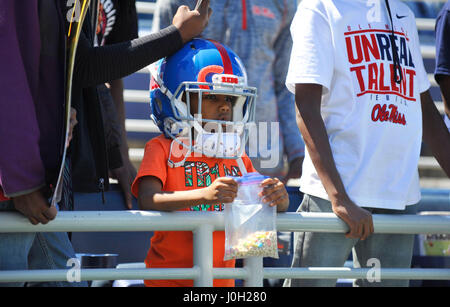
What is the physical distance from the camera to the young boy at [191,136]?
8.02 feet

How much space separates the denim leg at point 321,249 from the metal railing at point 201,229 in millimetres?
137

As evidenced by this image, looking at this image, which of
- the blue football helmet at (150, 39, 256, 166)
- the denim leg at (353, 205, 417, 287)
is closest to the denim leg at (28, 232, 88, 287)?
the blue football helmet at (150, 39, 256, 166)

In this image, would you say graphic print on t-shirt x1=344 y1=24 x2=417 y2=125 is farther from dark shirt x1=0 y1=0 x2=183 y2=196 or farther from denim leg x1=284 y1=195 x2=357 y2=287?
dark shirt x1=0 y1=0 x2=183 y2=196

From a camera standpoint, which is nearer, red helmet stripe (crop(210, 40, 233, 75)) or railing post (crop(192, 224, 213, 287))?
railing post (crop(192, 224, 213, 287))

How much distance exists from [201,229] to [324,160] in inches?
19.8

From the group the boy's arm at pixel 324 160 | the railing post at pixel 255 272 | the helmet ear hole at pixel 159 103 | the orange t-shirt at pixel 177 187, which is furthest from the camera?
the helmet ear hole at pixel 159 103

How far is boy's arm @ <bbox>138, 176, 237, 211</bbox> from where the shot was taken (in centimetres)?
217

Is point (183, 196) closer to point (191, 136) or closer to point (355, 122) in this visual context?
point (191, 136)

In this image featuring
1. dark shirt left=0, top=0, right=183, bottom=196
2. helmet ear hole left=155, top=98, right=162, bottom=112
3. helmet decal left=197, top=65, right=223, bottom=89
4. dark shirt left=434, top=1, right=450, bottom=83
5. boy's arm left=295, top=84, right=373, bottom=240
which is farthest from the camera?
dark shirt left=434, top=1, right=450, bottom=83

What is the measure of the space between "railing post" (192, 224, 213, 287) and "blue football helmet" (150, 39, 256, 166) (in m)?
0.41

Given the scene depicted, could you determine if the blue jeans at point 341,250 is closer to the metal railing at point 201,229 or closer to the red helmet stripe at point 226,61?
the metal railing at point 201,229

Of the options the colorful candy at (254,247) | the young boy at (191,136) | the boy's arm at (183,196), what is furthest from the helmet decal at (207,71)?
the colorful candy at (254,247)

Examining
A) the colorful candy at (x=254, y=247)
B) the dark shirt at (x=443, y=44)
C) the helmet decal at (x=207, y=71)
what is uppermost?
the dark shirt at (x=443, y=44)
